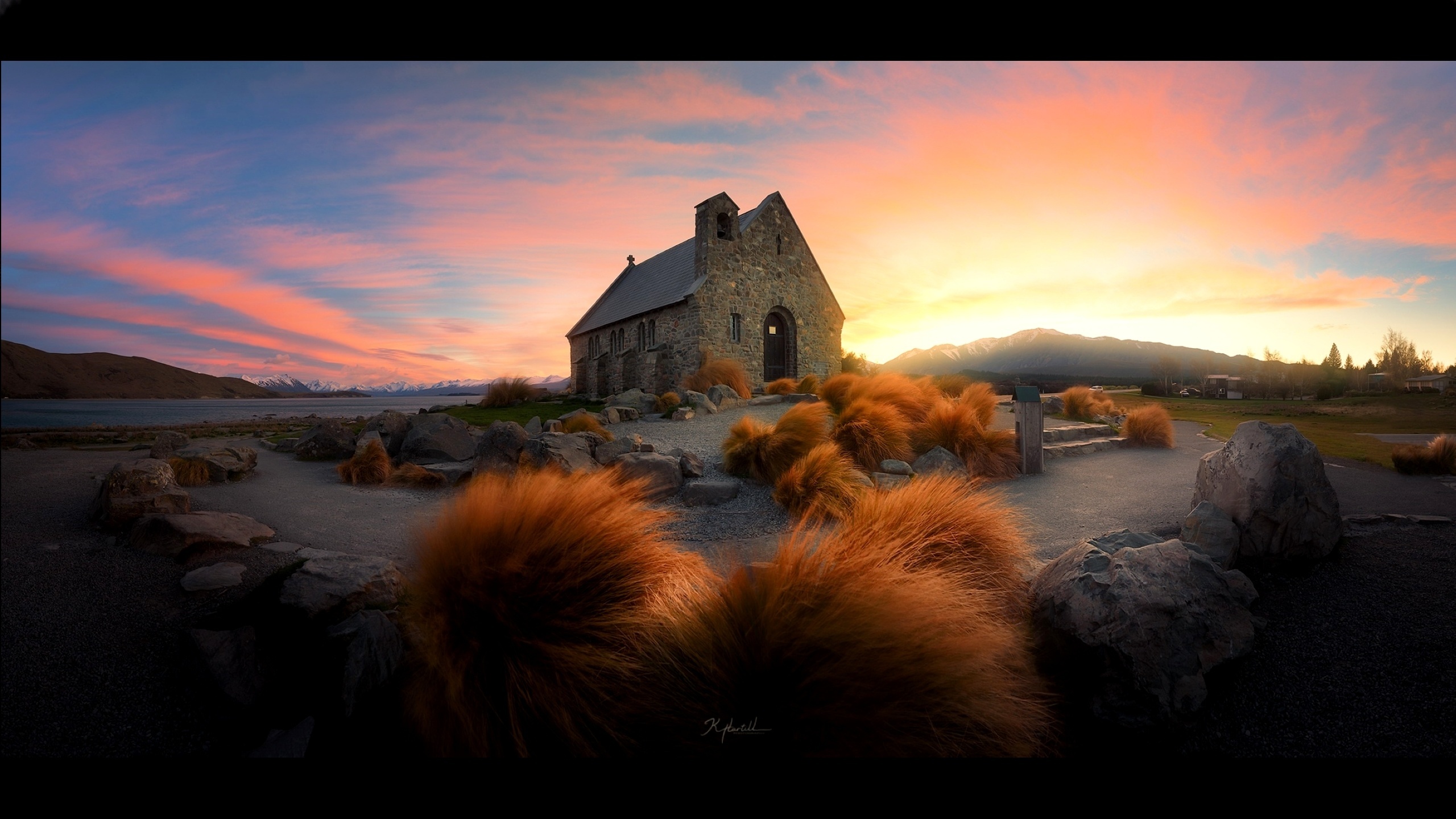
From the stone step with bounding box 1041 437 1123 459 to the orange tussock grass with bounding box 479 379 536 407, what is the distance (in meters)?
12.3

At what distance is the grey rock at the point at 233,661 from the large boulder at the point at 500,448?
66.8 inches

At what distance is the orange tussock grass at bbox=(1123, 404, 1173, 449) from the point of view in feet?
9.93

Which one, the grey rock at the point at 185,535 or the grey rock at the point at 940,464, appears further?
the grey rock at the point at 940,464

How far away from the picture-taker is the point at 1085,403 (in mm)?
4066

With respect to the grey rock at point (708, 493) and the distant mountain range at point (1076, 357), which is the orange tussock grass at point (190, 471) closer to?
the grey rock at point (708, 493)

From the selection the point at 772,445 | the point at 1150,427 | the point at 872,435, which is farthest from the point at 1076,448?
the point at 772,445

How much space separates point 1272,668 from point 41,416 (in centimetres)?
468

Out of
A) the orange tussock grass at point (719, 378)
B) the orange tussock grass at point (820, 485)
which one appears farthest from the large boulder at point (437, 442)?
the orange tussock grass at point (719, 378)

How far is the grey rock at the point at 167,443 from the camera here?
3157mm

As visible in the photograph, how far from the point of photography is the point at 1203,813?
106 centimetres

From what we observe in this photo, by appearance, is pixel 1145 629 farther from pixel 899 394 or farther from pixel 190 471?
pixel 190 471

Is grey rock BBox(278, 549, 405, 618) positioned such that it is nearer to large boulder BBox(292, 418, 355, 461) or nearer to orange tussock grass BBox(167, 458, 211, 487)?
orange tussock grass BBox(167, 458, 211, 487)

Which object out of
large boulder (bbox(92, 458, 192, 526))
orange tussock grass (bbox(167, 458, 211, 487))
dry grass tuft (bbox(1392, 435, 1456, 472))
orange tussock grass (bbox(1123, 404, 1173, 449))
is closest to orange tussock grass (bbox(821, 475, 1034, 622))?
orange tussock grass (bbox(1123, 404, 1173, 449))

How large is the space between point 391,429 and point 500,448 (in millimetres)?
1764
